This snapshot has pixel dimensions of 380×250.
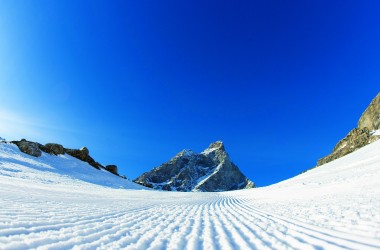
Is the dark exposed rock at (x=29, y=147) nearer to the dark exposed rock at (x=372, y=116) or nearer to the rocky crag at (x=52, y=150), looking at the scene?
the rocky crag at (x=52, y=150)

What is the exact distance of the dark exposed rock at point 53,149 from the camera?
5072cm

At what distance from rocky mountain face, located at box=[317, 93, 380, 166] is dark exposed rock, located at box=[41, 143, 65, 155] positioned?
6002 centimetres

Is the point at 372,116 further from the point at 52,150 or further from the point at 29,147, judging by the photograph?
the point at 29,147

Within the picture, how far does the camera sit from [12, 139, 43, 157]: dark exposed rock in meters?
45.6

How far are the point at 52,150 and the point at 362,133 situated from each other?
227 ft

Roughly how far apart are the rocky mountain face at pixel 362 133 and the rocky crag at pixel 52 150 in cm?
5469

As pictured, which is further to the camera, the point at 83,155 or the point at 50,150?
the point at 83,155

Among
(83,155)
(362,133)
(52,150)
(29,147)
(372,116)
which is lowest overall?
(29,147)

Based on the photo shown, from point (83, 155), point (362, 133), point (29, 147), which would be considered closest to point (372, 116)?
point (362, 133)

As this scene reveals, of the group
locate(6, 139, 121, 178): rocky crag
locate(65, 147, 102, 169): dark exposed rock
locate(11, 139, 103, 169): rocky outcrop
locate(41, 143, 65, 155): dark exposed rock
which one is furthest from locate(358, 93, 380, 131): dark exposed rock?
locate(41, 143, 65, 155): dark exposed rock

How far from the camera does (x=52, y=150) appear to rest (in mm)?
51906

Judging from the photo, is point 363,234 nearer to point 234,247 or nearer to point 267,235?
point 267,235

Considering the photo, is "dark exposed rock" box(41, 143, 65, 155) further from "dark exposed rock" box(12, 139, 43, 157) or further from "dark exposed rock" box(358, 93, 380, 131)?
"dark exposed rock" box(358, 93, 380, 131)

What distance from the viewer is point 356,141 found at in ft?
215
